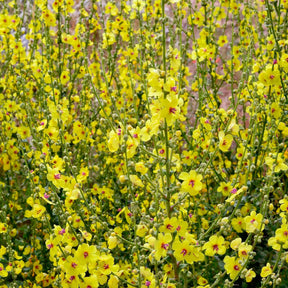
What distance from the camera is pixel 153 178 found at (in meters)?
2.69

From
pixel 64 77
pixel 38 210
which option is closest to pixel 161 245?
pixel 38 210

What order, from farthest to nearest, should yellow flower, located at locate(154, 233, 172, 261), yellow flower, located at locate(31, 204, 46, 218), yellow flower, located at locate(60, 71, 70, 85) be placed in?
1. yellow flower, located at locate(60, 71, 70, 85)
2. yellow flower, located at locate(31, 204, 46, 218)
3. yellow flower, located at locate(154, 233, 172, 261)

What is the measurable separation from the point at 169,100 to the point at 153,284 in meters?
0.79

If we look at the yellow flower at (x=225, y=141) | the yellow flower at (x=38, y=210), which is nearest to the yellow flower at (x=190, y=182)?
the yellow flower at (x=225, y=141)

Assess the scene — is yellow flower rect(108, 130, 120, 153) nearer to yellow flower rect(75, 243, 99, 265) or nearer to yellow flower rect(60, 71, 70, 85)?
yellow flower rect(75, 243, 99, 265)

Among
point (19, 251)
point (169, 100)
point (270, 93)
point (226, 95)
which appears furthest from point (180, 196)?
point (226, 95)

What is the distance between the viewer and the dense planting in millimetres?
1909

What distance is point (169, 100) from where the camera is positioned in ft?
5.51

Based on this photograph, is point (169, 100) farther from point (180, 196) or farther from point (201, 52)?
point (201, 52)

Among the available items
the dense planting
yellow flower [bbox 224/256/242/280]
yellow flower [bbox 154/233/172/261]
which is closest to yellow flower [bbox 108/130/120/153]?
the dense planting

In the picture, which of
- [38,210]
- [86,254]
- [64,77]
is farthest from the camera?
[64,77]

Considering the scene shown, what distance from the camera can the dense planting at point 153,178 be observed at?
1.91 metres

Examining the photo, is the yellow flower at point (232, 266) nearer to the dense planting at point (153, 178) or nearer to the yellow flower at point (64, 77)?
the dense planting at point (153, 178)

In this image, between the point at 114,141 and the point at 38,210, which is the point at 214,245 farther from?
the point at 38,210
